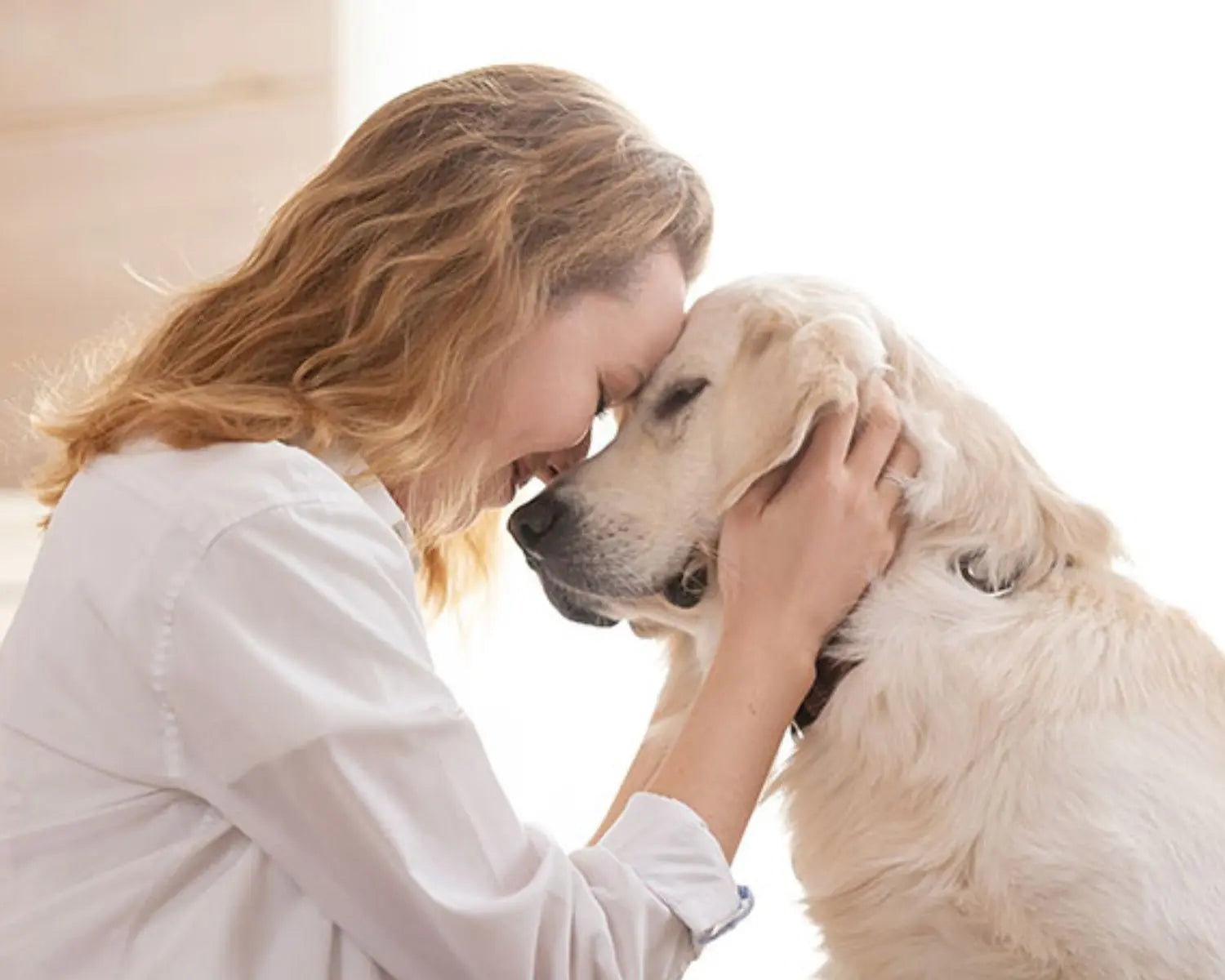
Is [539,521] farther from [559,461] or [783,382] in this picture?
[783,382]

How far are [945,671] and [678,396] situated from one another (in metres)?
0.32

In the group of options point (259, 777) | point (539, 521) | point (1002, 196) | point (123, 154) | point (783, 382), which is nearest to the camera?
point (259, 777)

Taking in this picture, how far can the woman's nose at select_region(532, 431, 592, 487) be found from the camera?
1.36 metres

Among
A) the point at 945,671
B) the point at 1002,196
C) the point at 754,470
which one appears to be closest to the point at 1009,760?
the point at 945,671

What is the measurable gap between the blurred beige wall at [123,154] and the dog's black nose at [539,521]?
951 millimetres

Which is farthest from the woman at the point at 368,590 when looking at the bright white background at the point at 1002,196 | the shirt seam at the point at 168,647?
the bright white background at the point at 1002,196

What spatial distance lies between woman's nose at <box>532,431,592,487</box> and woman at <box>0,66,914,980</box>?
0.08m

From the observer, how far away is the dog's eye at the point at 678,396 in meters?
1.27

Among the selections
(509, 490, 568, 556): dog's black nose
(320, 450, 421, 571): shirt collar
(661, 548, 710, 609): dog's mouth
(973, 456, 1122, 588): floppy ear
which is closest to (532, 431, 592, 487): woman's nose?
(509, 490, 568, 556): dog's black nose

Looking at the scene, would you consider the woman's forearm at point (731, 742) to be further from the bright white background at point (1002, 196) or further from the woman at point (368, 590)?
the bright white background at point (1002, 196)

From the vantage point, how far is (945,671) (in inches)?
44.8

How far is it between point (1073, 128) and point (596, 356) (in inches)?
30.6

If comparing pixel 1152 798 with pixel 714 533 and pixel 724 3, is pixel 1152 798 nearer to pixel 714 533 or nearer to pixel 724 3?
pixel 714 533

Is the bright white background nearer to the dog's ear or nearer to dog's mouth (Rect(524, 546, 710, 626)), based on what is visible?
dog's mouth (Rect(524, 546, 710, 626))
